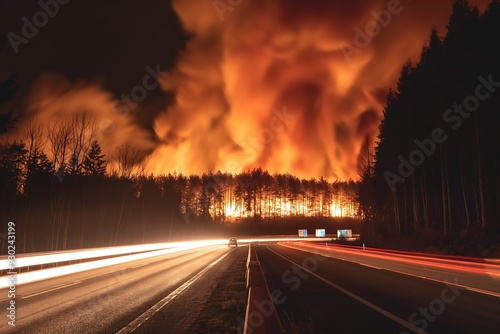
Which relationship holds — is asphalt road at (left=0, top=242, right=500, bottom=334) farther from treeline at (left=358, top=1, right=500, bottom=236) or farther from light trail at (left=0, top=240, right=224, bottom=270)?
treeline at (left=358, top=1, right=500, bottom=236)

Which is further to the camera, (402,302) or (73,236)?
(73,236)

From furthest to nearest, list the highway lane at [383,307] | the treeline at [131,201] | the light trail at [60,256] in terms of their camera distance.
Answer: the treeline at [131,201], the light trail at [60,256], the highway lane at [383,307]

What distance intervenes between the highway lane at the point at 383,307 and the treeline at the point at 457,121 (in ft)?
57.8

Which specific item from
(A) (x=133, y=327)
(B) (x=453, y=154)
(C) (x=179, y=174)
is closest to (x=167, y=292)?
(A) (x=133, y=327)

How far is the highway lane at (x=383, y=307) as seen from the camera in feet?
24.1

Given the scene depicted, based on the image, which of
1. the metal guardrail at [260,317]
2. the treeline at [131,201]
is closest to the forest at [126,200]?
the treeline at [131,201]

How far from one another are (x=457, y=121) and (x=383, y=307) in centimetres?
2872

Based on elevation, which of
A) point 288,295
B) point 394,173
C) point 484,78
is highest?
point 484,78

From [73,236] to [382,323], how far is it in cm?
6682

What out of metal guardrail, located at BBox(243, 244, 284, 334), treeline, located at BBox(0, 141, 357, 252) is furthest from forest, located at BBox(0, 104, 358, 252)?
metal guardrail, located at BBox(243, 244, 284, 334)

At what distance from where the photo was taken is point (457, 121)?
33.2 metres

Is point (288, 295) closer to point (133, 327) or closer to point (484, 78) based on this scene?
point (133, 327)

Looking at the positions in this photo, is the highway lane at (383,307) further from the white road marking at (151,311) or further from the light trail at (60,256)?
the light trail at (60,256)

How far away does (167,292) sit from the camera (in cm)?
1213
